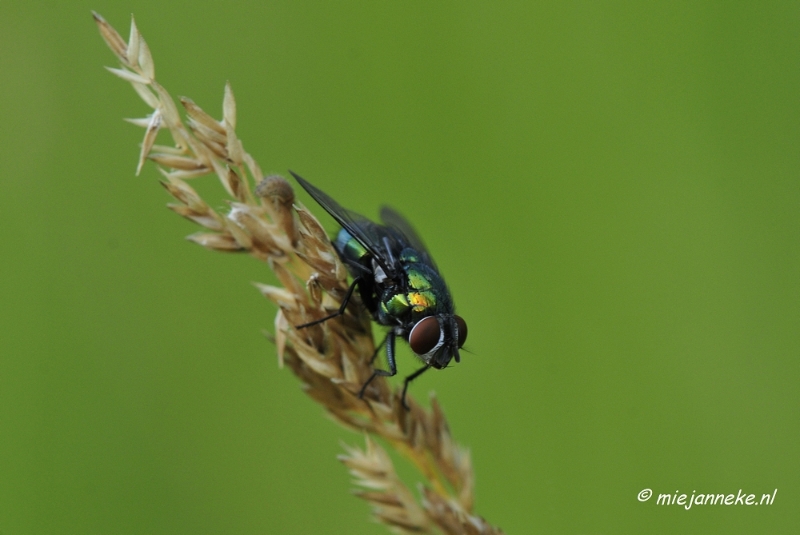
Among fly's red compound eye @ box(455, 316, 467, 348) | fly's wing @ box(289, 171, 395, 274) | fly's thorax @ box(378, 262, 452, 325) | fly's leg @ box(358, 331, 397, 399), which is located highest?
fly's wing @ box(289, 171, 395, 274)

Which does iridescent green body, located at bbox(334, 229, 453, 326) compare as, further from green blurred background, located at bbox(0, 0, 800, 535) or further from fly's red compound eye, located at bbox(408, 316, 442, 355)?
green blurred background, located at bbox(0, 0, 800, 535)

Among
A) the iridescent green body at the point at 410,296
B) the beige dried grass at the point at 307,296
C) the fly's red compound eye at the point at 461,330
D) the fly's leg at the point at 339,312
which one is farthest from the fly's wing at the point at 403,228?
the beige dried grass at the point at 307,296

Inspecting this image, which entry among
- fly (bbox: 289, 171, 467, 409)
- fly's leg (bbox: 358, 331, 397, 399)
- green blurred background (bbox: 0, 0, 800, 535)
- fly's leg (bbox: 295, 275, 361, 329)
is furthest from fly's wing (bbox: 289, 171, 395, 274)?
green blurred background (bbox: 0, 0, 800, 535)

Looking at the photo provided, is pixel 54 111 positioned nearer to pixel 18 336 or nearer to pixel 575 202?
pixel 18 336

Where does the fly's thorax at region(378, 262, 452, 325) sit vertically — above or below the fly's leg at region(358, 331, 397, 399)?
above

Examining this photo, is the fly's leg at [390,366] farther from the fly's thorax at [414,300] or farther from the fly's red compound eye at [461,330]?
the fly's red compound eye at [461,330]

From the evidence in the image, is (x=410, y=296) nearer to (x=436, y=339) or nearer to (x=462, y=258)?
(x=436, y=339)

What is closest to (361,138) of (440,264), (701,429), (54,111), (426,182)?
(426,182)
